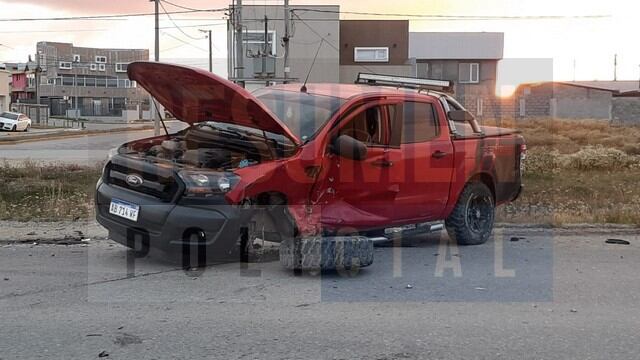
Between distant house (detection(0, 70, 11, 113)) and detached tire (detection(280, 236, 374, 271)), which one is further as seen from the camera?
distant house (detection(0, 70, 11, 113))

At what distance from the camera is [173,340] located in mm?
4598

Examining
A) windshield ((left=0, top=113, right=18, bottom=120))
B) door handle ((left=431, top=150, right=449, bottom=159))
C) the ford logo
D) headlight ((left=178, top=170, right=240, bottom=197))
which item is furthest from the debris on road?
windshield ((left=0, top=113, right=18, bottom=120))

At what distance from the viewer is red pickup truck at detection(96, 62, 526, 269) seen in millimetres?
6145

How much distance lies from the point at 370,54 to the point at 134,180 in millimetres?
35045

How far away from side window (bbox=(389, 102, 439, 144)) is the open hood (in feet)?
4.70

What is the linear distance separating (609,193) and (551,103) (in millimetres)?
48475

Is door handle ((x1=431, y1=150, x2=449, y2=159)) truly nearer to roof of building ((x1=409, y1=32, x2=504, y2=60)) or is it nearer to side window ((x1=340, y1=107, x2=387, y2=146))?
side window ((x1=340, y1=107, x2=387, y2=146))

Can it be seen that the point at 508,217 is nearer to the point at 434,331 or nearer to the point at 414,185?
the point at 414,185

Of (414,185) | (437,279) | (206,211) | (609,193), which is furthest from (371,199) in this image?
(609,193)

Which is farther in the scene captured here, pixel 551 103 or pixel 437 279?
pixel 551 103

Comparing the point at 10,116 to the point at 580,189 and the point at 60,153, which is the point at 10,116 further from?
the point at 580,189

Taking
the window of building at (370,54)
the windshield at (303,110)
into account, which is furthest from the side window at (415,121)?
the window of building at (370,54)

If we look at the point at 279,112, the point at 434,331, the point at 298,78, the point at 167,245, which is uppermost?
the point at 298,78

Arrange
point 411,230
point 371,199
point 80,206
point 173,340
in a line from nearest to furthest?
1. point 173,340
2. point 371,199
3. point 411,230
4. point 80,206
